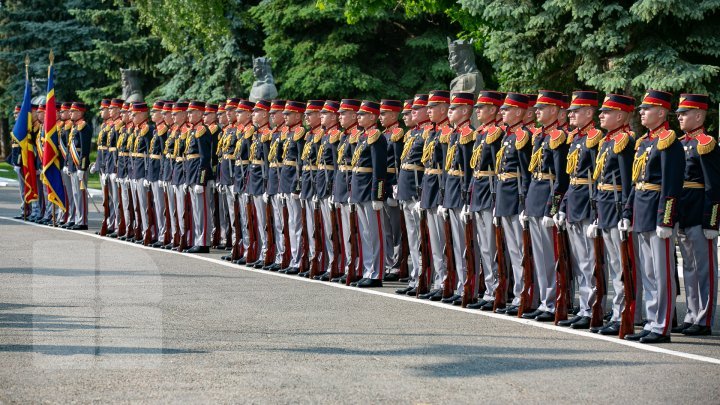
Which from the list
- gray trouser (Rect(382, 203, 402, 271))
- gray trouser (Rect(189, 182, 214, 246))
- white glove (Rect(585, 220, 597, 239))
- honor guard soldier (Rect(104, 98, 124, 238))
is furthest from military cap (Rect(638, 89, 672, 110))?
honor guard soldier (Rect(104, 98, 124, 238))

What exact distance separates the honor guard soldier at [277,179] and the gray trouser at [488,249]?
3953 mm

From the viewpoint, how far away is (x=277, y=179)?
51.7 ft

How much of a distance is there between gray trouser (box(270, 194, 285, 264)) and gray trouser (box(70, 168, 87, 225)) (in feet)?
20.7

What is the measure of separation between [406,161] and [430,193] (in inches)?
31.3

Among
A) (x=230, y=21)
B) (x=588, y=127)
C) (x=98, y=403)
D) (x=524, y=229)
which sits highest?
(x=230, y=21)

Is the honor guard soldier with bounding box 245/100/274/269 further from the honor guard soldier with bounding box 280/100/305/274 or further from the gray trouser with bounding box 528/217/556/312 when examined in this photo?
the gray trouser with bounding box 528/217/556/312

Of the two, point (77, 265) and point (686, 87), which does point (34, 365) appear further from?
point (686, 87)

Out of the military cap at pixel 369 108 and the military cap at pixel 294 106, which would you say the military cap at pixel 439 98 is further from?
the military cap at pixel 294 106

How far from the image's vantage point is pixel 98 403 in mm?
7652

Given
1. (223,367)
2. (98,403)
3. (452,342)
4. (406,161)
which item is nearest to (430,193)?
(406,161)

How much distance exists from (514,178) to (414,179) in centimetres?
197

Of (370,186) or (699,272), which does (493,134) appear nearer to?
(699,272)

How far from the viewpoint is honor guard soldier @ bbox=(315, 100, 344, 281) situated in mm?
14680

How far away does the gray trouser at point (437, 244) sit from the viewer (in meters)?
12.8
